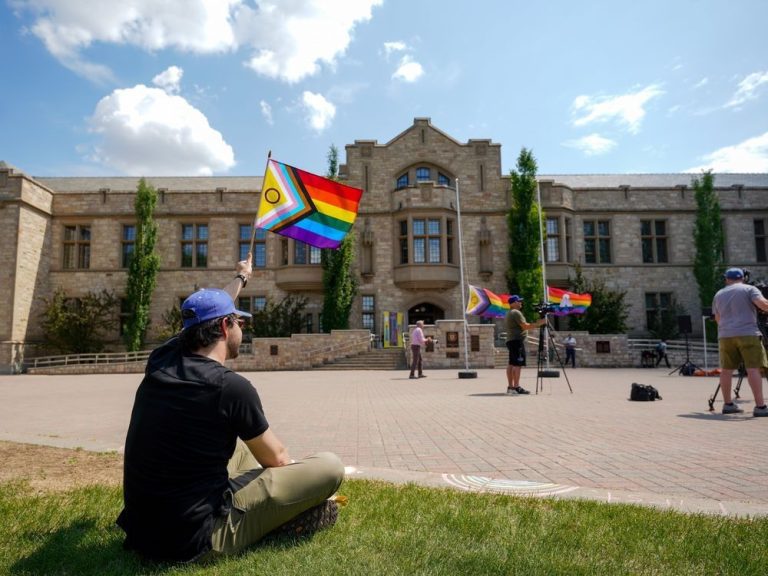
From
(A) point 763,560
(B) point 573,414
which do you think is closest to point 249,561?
(A) point 763,560

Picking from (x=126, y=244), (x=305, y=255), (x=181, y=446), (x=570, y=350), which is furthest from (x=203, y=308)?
(x=126, y=244)

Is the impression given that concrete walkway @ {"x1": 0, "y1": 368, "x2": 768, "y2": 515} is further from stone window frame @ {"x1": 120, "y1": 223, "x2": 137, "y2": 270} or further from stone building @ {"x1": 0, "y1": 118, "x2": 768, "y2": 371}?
stone window frame @ {"x1": 120, "y1": 223, "x2": 137, "y2": 270}

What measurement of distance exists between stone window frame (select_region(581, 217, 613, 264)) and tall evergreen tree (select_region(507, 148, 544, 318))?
3.96 m

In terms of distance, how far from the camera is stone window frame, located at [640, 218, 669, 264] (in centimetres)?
2948

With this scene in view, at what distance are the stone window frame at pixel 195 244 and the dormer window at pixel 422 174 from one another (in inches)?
480

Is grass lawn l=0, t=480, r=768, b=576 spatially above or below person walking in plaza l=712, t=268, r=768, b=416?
below

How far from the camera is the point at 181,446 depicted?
7.97ft

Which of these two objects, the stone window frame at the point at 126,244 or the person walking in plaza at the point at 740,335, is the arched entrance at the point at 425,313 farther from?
the person walking in plaza at the point at 740,335

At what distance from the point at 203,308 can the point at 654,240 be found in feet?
104

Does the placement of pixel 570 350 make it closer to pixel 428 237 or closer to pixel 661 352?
pixel 661 352

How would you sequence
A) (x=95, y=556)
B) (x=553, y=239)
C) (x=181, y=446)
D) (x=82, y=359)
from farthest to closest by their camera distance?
(x=553, y=239), (x=82, y=359), (x=95, y=556), (x=181, y=446)

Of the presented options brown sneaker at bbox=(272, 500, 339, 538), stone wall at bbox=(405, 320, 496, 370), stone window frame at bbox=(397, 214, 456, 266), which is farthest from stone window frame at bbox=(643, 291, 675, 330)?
brown sneaker at bbox=(272, 500, 339, 538)

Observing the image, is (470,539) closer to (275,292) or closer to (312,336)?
(312,336)

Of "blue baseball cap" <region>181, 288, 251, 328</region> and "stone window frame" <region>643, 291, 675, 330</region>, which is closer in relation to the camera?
"blue baseball cap" <region>181, 288, 251, 328</region>
